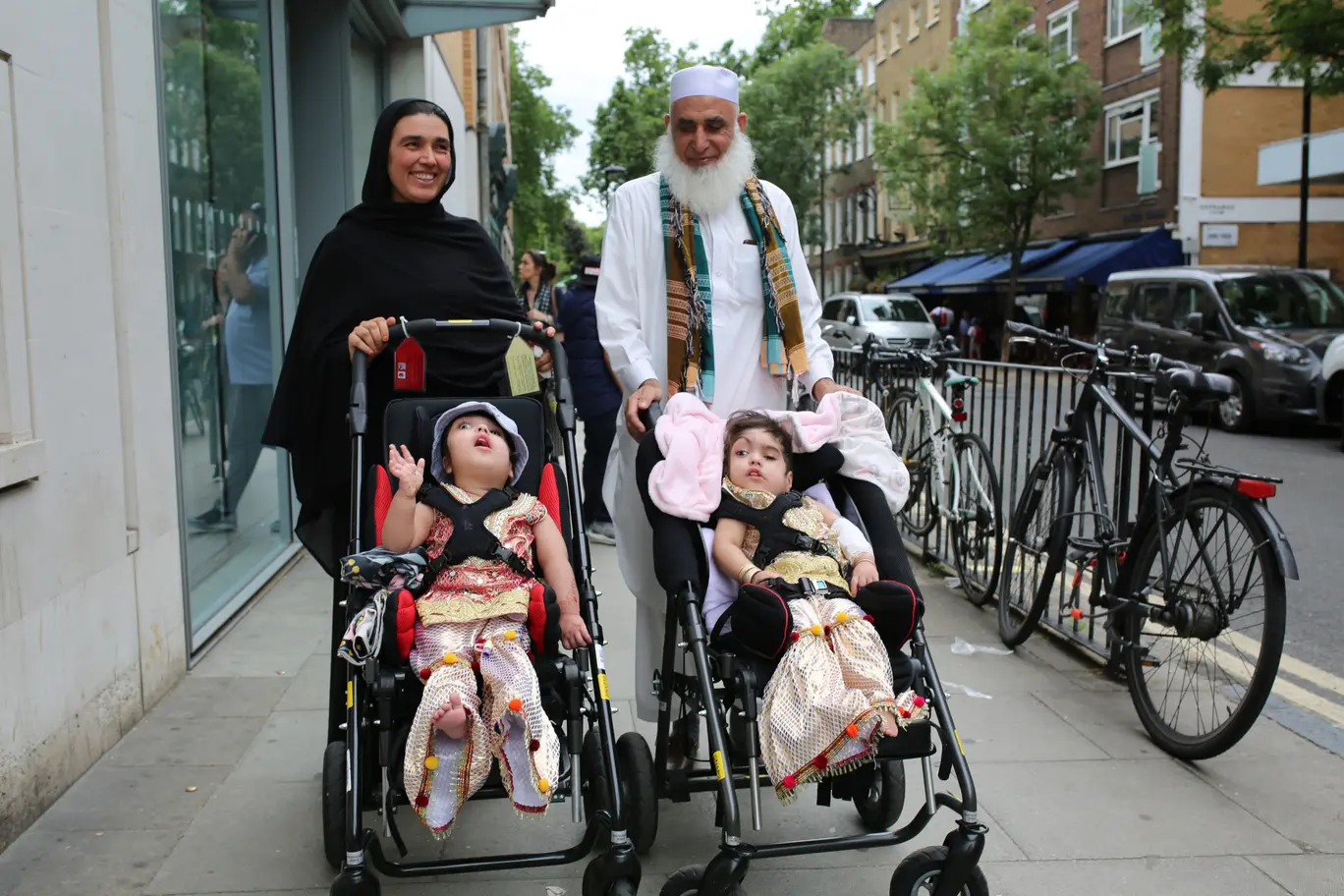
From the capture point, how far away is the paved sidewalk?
3.28 m

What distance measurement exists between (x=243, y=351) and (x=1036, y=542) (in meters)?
4.24

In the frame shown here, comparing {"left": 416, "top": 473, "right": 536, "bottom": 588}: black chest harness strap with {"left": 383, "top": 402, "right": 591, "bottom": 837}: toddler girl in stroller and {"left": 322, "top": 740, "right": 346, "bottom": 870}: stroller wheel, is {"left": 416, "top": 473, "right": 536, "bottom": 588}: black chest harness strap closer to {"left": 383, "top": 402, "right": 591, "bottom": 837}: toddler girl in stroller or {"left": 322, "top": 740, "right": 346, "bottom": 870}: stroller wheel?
{"left": 383, "top": 402, "right": 591, "bottom": 837}: toddler girl in stroller

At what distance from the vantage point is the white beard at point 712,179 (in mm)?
3834

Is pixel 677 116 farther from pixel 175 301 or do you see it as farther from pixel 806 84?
pixel 806 84

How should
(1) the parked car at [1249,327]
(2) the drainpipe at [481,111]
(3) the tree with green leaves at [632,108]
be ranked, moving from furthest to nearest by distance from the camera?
(3) the tree with green leaves at [632,108] → (2) the drainpipe at [481,111] → (1) the parked car at [1249,327]

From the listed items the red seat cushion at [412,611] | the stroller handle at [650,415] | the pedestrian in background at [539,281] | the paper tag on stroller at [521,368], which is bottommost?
the red seat cushion at [412,611]

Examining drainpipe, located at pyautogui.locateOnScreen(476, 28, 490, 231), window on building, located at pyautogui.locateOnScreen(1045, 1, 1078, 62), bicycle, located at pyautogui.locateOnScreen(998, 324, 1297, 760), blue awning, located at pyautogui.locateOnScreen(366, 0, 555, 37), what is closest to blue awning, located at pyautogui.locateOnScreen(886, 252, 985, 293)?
window on building, located at pyautogui.locateOnScreen(1045, 1, 1078, 62)

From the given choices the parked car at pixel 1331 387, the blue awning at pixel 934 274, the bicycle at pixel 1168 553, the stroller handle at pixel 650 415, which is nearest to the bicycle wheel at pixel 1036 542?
the bicycle at pixel 1168 553

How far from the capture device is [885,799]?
346 centimetres

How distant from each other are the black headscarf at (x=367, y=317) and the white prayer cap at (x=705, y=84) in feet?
2.44

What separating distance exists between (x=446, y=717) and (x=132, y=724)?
2.21 m

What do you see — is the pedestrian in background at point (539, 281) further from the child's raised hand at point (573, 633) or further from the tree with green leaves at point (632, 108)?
the tree with green leaves at point (632, 108)

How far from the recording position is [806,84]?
141 ft

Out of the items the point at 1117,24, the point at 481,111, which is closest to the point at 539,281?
the point at 481,111
